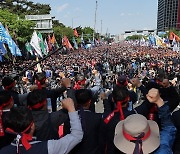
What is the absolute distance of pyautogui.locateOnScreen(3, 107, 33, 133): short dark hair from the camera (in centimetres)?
249

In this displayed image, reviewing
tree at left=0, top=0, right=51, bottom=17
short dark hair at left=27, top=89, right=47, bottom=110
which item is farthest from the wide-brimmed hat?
tree at left=0, top=0, right=51, bottom=17

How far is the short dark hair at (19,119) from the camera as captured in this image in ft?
8.18

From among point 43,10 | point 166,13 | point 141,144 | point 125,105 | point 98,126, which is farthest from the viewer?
point 166,13

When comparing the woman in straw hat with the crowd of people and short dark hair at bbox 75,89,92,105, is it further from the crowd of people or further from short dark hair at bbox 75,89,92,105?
short dark hair at bbox 75,89,92,105

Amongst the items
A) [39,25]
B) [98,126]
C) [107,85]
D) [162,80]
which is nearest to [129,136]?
[98,126]

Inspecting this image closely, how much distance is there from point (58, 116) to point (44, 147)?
3.87ft

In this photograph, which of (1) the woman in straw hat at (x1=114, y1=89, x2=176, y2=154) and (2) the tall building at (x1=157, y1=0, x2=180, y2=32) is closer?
(1) the woman in straw hat at (x1=114, y1=89, x2=176, y2=154)

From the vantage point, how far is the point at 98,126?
3260 millimetres

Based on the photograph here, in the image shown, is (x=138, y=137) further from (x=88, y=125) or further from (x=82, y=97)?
(x=82, y=97)

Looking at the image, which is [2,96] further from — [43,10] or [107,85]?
[43,10]

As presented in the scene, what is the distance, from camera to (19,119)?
2508 mm

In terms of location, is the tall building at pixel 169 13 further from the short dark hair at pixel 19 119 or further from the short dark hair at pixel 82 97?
the short dark hair at pixel 19 119

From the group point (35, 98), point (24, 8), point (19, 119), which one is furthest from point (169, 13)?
point (19, 119)

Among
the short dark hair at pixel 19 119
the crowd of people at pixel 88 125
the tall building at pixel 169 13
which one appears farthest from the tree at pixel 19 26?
the tall building at pixel 169 13
